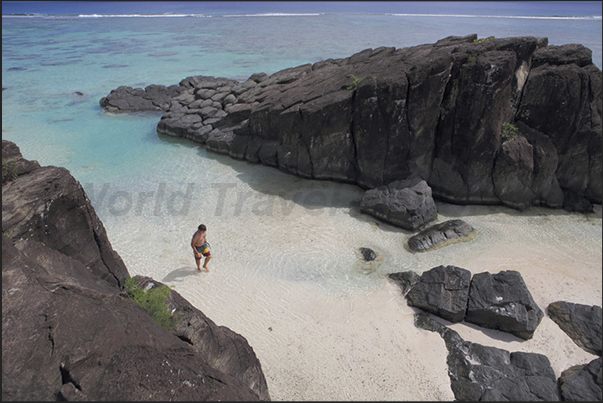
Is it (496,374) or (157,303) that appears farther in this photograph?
(496,374)

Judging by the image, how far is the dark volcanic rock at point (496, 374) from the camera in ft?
27.1

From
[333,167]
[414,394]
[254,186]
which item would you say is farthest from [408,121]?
[414,394]

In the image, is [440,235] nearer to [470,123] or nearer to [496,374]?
[470,123]

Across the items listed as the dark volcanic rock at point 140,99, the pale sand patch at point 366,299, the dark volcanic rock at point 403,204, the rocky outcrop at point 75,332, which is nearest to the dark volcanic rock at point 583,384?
the pale sand patch at point 366,299

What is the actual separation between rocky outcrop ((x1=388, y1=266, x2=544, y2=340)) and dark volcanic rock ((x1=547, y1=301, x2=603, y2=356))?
1.72 ft

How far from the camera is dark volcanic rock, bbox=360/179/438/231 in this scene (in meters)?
14.6

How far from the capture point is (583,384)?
8.22 meters

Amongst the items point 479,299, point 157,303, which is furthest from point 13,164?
point 479,299

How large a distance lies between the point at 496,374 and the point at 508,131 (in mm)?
10789

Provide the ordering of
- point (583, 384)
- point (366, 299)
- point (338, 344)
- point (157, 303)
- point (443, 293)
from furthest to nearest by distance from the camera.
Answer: point (366, 299), point (443, 293), point (338, 344), point (583, 384), point (157, 303)

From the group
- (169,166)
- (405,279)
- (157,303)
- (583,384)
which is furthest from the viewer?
(169,166)

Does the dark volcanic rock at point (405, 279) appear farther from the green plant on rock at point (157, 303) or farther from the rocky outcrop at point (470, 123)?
the green plant on rock at point (157, 303)

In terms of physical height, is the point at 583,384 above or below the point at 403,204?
below

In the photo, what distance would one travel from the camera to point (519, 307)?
10.1 m
